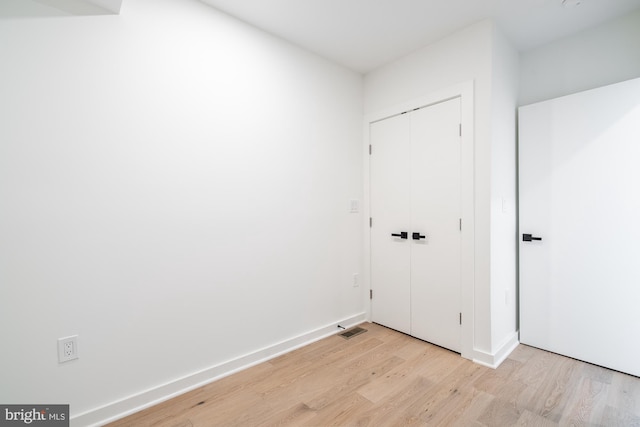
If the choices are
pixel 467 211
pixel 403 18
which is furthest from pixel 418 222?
pixel 403 18

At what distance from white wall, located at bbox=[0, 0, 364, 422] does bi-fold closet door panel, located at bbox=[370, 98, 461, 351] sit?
2.28 feet

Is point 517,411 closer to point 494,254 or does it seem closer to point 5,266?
point 494,254

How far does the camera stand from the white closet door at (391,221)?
2.77 metres

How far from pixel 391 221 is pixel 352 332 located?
117 centimetres

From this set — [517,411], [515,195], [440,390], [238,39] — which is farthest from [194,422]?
[515,195]

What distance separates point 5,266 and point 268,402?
157 cm

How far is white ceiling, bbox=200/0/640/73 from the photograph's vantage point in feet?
6.72

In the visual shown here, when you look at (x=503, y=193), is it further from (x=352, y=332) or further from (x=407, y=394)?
(x=352, y=332)

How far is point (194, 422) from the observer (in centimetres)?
163

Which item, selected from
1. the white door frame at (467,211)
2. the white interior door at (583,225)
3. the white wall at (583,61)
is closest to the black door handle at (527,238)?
the white interior door at (583,225)

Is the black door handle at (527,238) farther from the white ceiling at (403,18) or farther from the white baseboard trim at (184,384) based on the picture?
the white baseboard trim at (184,384)

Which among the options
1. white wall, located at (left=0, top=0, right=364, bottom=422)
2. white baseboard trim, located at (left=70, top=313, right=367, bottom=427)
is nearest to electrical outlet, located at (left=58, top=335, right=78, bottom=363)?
white wall, located at (left=0, top=0, right=364, bottom=422)

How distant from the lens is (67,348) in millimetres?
1533

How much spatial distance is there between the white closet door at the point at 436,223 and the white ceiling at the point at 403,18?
62cm
